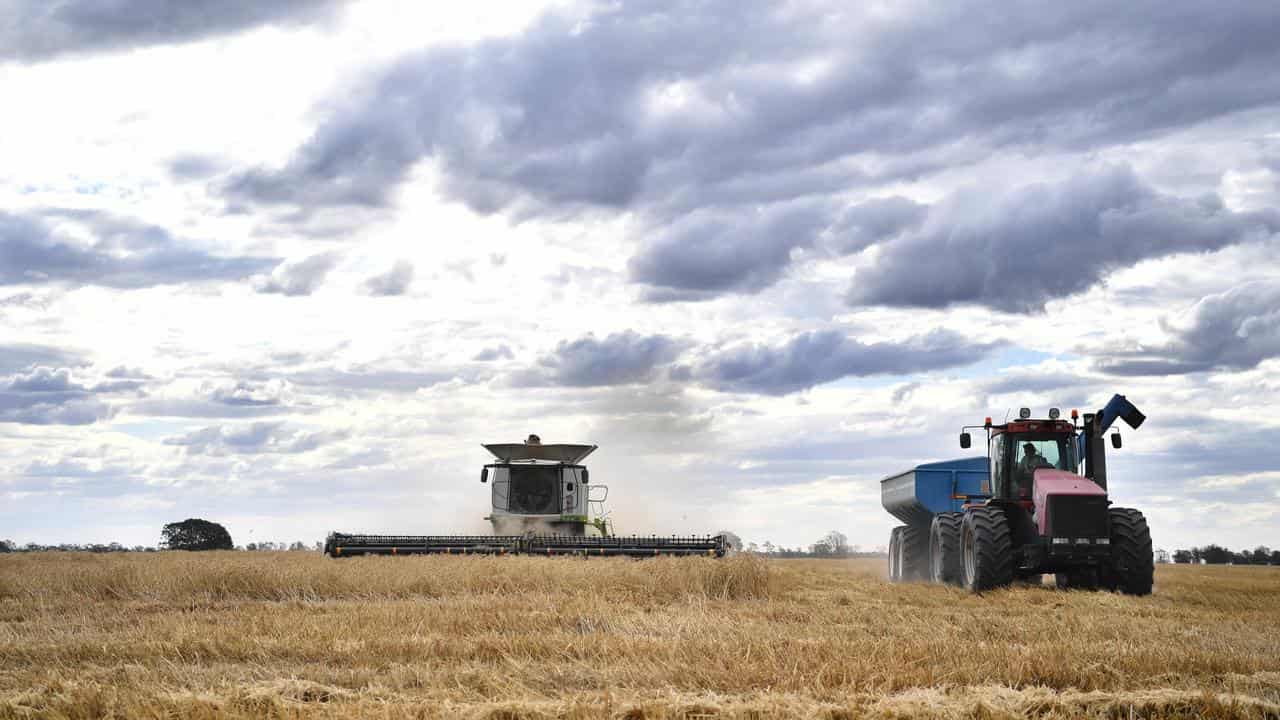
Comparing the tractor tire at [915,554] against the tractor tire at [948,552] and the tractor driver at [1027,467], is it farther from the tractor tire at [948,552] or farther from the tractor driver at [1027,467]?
the tractor driver at [1027,467]

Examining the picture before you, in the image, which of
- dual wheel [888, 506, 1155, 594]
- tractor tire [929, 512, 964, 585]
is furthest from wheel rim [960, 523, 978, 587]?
tractor tire [929, 512, 964, 585]

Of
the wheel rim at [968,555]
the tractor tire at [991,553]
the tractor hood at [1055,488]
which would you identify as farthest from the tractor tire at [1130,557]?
the wheel rim at [968,555]

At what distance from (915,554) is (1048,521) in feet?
24.3

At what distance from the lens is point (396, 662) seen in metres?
8.80

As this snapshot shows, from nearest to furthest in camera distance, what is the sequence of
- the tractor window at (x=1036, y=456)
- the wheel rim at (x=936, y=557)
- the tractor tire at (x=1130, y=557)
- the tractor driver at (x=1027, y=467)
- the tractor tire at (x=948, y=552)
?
1. the tractor tire at (x=1130, y=557)
2. the tractor driver at (x=1027, y=467)
3. the tractor window at (x=1036, y=456)
4. the tractor tire at (x=948, y=552)
5. the wheel rim at (x=936, y=557)

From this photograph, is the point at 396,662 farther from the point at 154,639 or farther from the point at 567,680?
the point at 154,639

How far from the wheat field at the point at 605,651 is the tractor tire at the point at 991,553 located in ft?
3.18

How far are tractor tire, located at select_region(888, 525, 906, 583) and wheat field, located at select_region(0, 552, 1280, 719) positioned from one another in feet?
29.3

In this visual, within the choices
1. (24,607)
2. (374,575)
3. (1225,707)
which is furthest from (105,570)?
(1225,707)

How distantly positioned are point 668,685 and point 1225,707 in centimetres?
313

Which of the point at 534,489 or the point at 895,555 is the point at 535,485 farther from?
the point at 895,555

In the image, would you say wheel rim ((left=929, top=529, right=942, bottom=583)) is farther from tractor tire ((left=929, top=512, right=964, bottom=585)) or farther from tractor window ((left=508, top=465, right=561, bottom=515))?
tractor window ((left=508, top=465, right=561, bottom=515))

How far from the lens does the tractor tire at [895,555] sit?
84.5 feet

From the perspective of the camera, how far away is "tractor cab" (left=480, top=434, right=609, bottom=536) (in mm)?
27859
